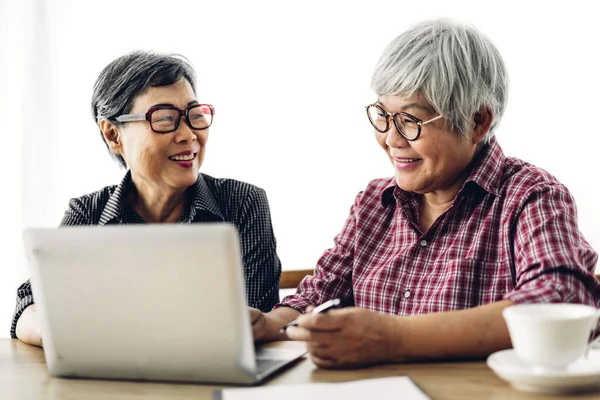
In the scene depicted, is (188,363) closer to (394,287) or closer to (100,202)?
(394,287)

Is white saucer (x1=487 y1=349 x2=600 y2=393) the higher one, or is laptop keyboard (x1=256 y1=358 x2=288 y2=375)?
white saucer (x1=487 y1=349 x2=600 y2=393)

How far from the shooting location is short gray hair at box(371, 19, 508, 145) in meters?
1.47

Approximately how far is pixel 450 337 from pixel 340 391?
0.83 ft

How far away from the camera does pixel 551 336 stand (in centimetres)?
94

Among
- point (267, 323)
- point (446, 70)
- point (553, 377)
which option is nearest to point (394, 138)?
point (446, 70)

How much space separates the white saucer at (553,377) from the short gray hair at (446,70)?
0.63 metres

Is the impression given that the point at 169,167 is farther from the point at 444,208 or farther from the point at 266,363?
the point at 266,363

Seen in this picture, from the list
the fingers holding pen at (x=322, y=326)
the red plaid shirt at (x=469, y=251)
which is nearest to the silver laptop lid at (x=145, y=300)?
the fingers holding pen at (x=322, y=326)

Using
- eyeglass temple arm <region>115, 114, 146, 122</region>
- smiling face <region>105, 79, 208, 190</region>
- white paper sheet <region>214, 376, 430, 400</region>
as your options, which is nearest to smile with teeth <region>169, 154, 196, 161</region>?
smiling face <region>105, 79, 208, 190</region>

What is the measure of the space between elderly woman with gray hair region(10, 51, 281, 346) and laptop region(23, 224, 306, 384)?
29.2 inches

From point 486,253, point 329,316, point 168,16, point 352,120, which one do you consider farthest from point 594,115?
point 329,316

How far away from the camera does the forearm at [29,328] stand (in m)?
1.45

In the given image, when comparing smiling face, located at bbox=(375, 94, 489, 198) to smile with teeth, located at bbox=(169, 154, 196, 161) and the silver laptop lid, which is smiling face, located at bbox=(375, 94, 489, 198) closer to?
smile with teeth, located at bbox=(169, 154, 196, 161)

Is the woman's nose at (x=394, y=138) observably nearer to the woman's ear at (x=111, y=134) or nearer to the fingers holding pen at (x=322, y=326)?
the fingers holding pen at (x=322, y=326)
